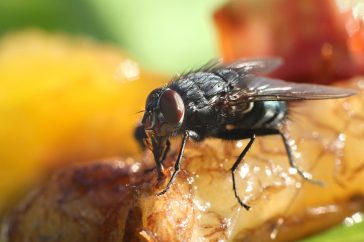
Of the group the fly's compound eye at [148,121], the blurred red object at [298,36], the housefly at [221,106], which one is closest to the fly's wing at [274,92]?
the housefly at [221,106]

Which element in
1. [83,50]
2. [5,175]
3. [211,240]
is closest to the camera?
[211,240]

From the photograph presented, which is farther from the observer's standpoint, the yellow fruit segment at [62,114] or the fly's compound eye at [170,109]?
the yellow fruit segment at [62,114]

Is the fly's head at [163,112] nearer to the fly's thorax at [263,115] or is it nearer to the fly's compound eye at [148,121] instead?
the fly's compound eye at [148,121]

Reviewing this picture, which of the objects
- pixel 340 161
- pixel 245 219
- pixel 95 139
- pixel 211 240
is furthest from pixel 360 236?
pixel 95 139

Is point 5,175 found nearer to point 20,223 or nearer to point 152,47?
point 20,223

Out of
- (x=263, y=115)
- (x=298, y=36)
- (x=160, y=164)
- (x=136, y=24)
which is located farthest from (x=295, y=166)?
(x=136, y=24)

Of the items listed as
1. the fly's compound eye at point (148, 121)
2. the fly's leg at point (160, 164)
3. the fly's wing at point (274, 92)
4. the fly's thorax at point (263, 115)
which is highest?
→ the fly's compound eye at point (148, 121)
